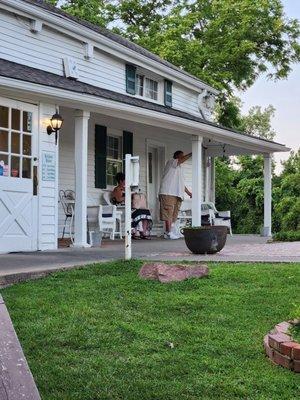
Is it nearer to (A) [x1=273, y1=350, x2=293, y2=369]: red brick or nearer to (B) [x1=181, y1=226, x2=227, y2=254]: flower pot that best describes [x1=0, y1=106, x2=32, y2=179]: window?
(B) [x1=181, y1=226, x2=227, y2=254]: flower pot

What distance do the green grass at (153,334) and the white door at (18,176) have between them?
8.83ft

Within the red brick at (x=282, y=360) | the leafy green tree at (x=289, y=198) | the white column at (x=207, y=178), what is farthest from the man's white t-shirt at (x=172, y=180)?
the red brick at (x=282, y=360)

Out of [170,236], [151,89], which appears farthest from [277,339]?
[151,89]

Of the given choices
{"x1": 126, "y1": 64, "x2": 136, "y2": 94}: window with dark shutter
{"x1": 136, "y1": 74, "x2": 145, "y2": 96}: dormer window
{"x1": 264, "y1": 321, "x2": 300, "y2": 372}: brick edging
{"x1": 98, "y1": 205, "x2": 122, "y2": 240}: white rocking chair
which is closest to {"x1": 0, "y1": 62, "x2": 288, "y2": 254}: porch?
{"x1": 98, "y1": 205, "x2": 122, "y2": 240}: white rocking chair

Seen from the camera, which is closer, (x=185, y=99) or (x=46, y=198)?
(x=46, y=198)

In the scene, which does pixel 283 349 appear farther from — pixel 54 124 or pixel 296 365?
pixel 54 124

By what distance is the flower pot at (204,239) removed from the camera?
27.2ft

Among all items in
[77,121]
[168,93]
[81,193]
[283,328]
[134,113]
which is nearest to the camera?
[283,328]

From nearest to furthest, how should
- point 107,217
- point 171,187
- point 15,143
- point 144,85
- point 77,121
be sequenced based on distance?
1. point 15,143
2. point 77,121
3. point 107,217
4. point 171,187
5. point 144,85

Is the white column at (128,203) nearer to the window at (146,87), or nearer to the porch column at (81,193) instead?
the porch column at (81,193)

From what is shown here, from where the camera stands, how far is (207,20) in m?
25.4

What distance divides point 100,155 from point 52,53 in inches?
99.8

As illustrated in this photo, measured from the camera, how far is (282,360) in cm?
322

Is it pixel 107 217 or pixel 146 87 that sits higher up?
pixel 146 87
